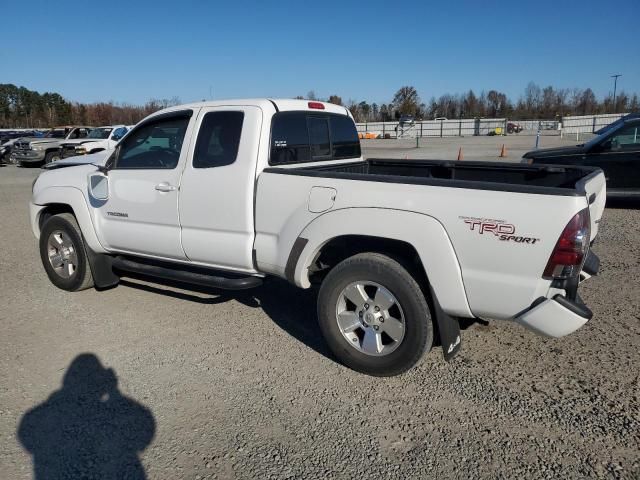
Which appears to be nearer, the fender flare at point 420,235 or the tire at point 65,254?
the fender flare at point 420,235

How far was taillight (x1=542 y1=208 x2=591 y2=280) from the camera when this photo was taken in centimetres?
280

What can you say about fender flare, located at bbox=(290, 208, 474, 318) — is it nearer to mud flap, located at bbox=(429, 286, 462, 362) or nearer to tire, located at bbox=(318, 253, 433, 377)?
mud flap, located at bbox=(429, 286, 462, 362)

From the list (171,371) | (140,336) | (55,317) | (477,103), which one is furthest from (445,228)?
(477,103)

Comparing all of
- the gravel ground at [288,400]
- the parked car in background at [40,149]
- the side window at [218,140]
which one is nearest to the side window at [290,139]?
the side window at [218,140]

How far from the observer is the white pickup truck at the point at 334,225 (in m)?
2.95

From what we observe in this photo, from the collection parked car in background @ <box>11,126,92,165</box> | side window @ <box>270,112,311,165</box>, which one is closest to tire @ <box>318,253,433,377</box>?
side window @ <box>270,112,311,165</box>

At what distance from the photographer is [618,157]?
9227 mm

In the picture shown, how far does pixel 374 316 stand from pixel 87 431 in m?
1.96

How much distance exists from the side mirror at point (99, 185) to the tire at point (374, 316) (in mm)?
2570

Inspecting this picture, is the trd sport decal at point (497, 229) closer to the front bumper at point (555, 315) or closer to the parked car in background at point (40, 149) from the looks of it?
the front bumper at point (555, 315)

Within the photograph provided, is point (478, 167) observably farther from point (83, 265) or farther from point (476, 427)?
point (83, 265)

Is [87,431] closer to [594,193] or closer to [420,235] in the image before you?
[420,235]

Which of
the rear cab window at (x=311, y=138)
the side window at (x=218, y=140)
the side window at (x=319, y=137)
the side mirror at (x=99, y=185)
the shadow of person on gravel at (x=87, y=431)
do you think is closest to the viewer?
the shadow of person on gravel at (x=87, y=431)

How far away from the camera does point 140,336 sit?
435cm
